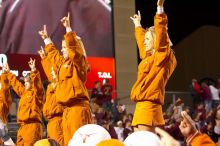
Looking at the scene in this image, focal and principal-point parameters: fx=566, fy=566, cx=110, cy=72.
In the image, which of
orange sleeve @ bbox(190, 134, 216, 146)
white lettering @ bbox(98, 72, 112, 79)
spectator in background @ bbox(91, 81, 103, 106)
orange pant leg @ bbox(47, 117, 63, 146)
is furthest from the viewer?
white lettering @ bbox(98, 72, 112, 79)

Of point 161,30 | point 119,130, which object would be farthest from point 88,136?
point 119,130

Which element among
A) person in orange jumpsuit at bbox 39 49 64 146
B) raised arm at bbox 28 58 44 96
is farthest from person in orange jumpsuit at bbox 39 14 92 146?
raised arm at bbox 28 58 44 96

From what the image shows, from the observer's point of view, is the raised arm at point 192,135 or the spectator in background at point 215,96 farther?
the spectator in background at point 215,96

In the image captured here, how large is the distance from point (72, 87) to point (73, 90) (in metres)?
0.04

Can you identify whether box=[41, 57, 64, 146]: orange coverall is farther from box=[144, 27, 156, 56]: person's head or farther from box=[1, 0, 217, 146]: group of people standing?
box=[144, 27, 156, 56]: person's head

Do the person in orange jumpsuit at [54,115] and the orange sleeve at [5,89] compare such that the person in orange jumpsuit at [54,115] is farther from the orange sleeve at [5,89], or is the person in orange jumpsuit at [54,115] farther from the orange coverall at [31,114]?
the orange sleeve at [5,89]

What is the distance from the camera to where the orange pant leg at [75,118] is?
6875 millimetres

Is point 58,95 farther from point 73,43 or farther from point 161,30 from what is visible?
point 161,30

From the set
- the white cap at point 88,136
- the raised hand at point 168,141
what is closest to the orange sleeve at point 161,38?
the white cap at point 88,136

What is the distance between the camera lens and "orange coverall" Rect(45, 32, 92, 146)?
271 inches

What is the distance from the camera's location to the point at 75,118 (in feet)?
22.6

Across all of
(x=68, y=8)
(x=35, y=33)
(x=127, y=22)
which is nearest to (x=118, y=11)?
(x=127, y=22)

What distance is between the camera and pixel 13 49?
1520 cm

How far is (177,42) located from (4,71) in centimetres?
1441
